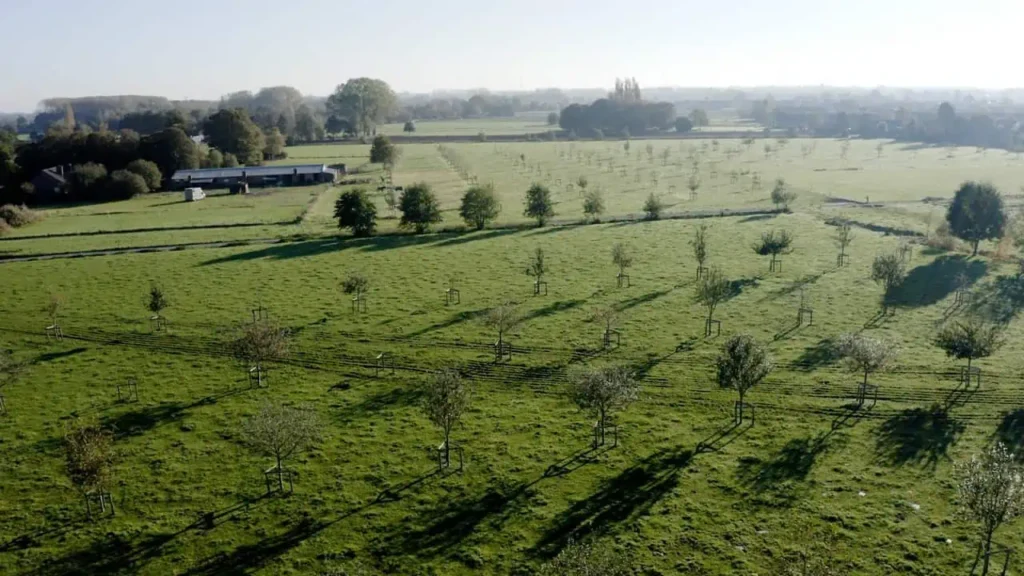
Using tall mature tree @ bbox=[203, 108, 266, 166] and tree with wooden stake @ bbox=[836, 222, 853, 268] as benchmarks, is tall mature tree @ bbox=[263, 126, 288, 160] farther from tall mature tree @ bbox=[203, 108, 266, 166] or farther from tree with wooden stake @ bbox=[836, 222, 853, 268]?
tree with wooden stake @ bbox=[836, 222, 853, 268]

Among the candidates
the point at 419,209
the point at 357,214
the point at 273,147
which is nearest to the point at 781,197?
the point at 419,209

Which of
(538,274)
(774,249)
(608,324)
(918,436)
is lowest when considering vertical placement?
(918,436)

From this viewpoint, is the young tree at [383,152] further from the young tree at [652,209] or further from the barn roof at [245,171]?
the young tree at [652,209]

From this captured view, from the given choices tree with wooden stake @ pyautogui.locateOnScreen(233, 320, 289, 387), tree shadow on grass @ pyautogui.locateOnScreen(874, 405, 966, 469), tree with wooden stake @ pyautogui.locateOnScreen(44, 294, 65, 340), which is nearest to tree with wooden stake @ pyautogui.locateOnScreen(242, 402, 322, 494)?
tree with wooden stake @ pyautogui.locateOnScreen(233, 320, 289, 387)

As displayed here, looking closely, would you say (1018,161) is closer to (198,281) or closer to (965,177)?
(965,177)

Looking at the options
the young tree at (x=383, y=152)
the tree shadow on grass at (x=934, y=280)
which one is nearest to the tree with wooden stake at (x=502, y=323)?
the tree shadow on grass at (x=934, y=280)

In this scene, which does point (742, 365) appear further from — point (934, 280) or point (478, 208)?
point (478, 208)
